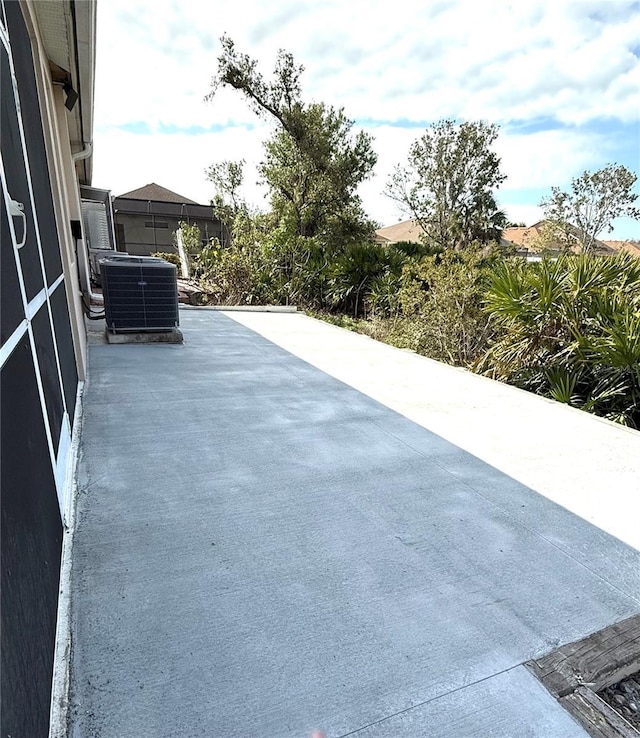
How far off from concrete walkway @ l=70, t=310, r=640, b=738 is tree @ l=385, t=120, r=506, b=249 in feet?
63.4

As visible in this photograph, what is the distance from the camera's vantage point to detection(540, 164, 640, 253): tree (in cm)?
2675

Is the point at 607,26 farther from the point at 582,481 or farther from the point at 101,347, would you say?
the point at 101,347

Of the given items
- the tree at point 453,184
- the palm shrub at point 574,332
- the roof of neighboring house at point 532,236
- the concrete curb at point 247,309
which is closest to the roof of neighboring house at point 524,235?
the roof of neighboring house at point 532,236

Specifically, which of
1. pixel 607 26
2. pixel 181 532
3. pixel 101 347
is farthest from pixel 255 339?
pixel 607 26

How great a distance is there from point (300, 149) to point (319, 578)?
39.4 feet

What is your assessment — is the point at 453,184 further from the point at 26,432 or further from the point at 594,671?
the point at 26,432

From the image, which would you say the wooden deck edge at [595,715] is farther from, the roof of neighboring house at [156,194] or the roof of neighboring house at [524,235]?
the roof of neighboring house at [524,235]

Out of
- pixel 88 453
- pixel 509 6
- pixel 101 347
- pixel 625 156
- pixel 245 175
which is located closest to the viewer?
pixel 88 453

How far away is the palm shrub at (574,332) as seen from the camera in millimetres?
4477

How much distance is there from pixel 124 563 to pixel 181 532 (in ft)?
0.94

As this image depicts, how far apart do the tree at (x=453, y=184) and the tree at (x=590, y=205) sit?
879 centimetres

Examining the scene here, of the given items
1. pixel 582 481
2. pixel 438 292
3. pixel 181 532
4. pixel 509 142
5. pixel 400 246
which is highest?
pixel 509 142

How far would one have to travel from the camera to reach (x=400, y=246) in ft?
41.8

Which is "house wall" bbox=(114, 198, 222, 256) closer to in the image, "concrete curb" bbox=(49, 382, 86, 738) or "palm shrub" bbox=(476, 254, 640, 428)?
"palm shrub" bbox=(476, 254, 640, 428)
